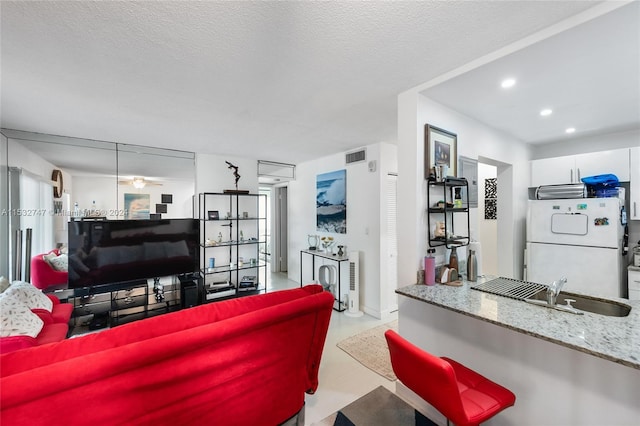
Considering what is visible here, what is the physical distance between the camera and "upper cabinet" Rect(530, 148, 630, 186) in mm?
2838

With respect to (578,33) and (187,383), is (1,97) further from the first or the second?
(578,33)

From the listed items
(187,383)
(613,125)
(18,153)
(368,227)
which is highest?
(613,125)

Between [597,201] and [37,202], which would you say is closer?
[597,201]

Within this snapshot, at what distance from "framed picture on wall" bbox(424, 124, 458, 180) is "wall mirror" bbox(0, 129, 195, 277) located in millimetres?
3784

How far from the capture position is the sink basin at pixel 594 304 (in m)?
1.60

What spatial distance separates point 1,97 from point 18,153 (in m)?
1.28

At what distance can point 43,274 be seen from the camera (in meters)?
3.21

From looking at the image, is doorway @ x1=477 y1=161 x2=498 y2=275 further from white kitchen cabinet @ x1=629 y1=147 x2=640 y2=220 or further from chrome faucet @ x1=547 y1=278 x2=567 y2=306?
chrome faucet @ x1=547 y1=278 x2=567 y2=306

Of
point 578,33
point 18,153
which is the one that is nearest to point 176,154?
point 18,153

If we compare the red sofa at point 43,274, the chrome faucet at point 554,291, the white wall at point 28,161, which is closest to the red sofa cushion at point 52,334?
the red sofa at point 43,274

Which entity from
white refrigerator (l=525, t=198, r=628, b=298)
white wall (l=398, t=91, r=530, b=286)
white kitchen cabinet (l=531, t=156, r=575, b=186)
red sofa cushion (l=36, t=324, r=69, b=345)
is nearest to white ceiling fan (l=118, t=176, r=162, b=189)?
red sofa cushion (l=36, t=324, r=69, b=345)

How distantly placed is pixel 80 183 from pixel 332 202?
11.9 feet

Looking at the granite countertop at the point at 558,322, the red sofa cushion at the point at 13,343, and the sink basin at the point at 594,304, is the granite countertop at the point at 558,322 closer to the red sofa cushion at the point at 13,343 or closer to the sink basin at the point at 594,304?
the sink basin at the point at 594,304

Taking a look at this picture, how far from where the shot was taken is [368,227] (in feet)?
12.9
